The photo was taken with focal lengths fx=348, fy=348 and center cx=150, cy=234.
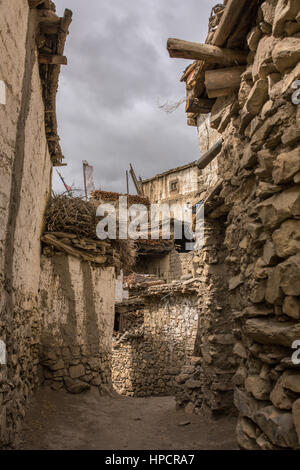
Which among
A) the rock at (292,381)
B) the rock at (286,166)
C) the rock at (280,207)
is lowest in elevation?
the rock at (292,381)

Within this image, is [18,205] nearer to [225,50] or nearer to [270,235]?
[225,50]

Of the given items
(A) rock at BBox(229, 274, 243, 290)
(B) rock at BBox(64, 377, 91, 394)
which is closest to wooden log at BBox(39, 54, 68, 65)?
(A) rock at BBox(229, 274, 243, 290)

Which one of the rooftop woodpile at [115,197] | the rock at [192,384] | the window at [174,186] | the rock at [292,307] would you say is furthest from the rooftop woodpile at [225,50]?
the window at [174,186]

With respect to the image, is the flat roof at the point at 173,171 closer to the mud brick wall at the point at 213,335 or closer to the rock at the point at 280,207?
the mud brick wall at the point at 213,335

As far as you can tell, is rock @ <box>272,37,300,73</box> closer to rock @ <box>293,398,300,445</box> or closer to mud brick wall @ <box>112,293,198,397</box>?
rock @ <box>293,398,300,445</box>

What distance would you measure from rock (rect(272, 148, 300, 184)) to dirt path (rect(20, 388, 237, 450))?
3.30 m

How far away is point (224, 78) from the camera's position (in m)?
3.25

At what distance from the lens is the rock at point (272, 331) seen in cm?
201

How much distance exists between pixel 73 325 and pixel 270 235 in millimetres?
4806

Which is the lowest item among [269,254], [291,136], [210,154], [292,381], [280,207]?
[292,381]

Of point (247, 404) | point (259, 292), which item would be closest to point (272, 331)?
point (259, 292)

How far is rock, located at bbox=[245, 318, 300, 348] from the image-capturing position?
2.01 m

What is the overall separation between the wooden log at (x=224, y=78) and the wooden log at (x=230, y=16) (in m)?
0.29
